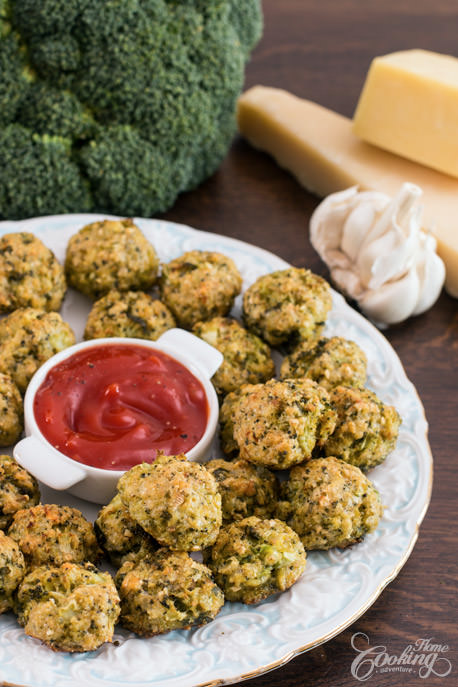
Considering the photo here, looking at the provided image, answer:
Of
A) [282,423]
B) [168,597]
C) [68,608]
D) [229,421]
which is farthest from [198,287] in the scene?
[68,608]

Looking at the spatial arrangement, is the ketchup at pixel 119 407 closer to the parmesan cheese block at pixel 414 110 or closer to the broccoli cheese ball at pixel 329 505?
the broccoli cheese ball at pixel 329 505

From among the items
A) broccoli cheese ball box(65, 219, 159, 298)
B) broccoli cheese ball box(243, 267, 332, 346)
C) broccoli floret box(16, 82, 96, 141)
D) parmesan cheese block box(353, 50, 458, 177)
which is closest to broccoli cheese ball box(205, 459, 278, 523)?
broccoli cheese ball box(243, 267, 332, 346)

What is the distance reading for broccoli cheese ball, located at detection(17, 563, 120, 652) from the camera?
2205 millimetres

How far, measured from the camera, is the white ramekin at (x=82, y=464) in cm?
267

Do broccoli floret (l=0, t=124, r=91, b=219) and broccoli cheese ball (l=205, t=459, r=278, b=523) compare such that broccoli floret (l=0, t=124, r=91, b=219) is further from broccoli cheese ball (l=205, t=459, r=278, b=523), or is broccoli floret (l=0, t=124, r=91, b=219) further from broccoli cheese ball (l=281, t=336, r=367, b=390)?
broccoli cheese ball (l=205, t=459, r=278, b=523)

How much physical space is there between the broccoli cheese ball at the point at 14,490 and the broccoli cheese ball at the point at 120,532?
0.26 m

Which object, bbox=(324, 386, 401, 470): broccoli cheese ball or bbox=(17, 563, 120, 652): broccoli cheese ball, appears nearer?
bbox=(17, 563, 120, 652): broccoli cheese ball

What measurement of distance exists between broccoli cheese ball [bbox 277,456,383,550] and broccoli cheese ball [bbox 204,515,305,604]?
11 cm

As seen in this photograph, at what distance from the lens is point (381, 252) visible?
3779 millimetres

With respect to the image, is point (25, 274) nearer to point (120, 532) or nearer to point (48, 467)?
point (48, 467)

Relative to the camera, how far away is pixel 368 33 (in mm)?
6391

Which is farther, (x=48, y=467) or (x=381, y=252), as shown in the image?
(x=381, y=252)

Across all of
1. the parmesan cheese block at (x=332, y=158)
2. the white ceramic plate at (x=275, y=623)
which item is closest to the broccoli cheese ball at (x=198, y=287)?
the white ceramic plate at (x=275, y=623)

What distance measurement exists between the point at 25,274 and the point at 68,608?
1504mm
